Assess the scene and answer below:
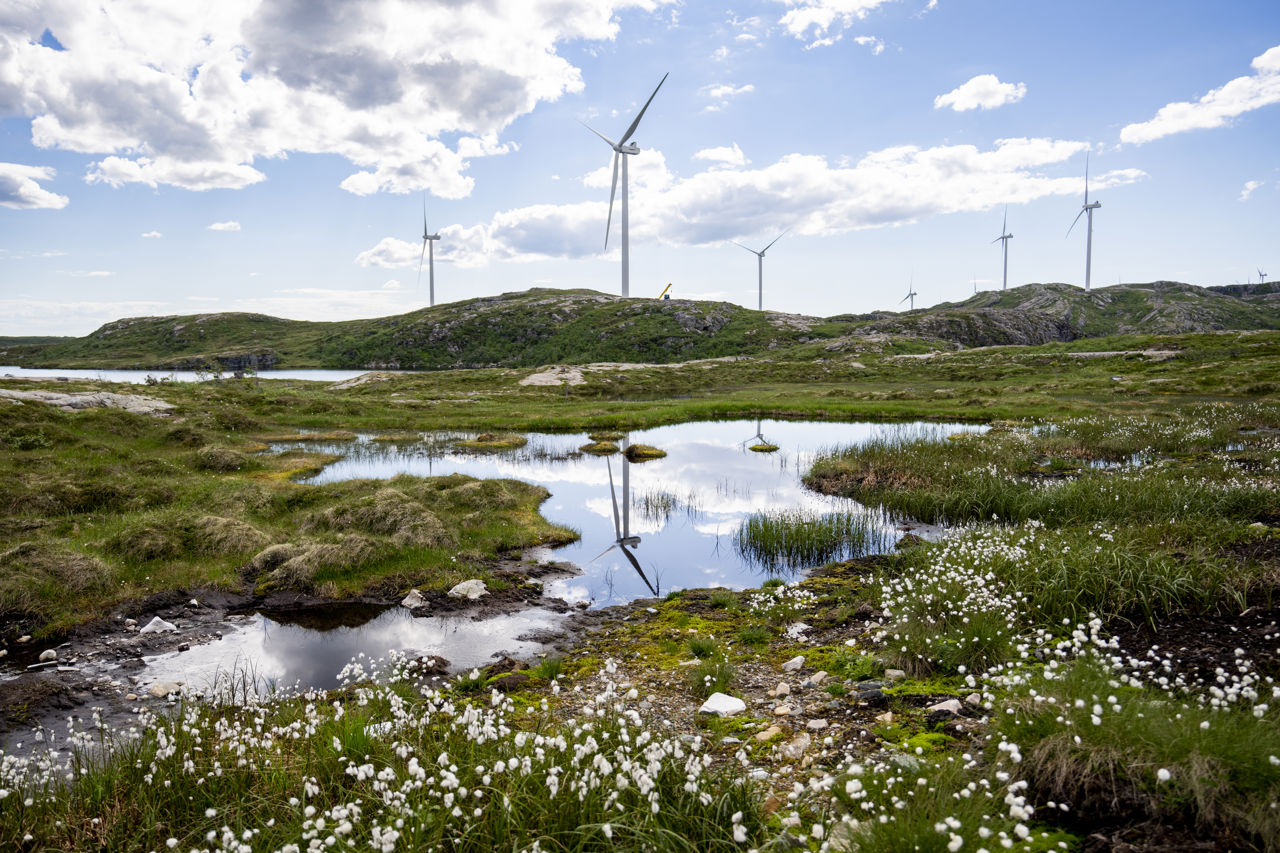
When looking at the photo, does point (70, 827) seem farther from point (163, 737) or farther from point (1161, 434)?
point (1161, 434)

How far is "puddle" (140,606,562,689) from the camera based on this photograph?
1279 centimetres

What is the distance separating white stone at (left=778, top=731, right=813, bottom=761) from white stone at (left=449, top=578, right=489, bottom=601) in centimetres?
1065

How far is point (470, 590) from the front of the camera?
17094 mm

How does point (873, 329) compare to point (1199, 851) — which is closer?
point (1199, 851)

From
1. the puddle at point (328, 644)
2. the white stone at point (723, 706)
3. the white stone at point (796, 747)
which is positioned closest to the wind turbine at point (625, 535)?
the puddle at point (328, 644)

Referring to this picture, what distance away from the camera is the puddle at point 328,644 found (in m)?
12.8

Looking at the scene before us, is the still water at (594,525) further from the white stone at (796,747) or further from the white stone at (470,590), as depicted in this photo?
the white stone at (796,747)

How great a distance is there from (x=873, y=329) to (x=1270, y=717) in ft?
591

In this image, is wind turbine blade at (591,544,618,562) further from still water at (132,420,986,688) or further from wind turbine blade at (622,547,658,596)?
wind turbine blade at (622,547,658,596)

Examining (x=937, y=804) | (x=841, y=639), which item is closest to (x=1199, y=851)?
(x=937, y=804)

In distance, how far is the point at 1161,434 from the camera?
3184 cm

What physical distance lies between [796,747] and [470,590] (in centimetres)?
1118

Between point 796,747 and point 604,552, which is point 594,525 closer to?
point 604,552

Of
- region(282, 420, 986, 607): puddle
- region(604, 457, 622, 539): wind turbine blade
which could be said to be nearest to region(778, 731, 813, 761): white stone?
region(282, 420, 986, 607): puddle
